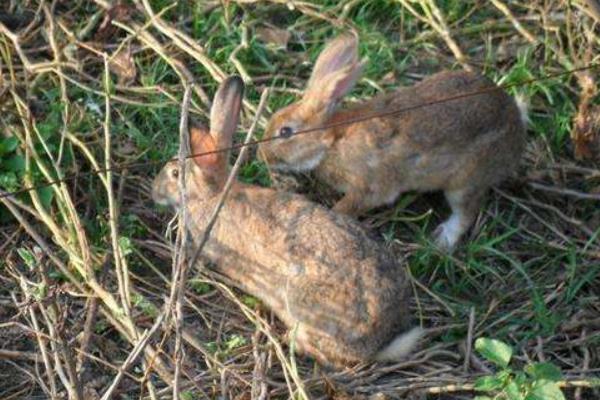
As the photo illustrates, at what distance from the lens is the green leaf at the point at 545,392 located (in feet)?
12.9

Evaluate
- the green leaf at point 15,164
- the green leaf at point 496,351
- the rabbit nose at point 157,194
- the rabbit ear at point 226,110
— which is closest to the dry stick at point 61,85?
the green leaf at point 15,164

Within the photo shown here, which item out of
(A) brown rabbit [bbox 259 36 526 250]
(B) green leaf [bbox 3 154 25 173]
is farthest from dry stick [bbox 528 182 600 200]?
(B) green leaf [bbox 3 154 25 173]

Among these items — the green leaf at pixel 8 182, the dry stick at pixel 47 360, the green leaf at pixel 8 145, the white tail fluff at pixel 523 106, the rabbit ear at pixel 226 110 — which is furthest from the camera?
the white tail fluff at pixel 523 106

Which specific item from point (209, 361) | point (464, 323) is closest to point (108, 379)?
point (209, 361)

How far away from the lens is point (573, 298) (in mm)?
5211

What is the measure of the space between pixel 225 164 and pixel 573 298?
168 centimetres

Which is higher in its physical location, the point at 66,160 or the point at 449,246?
the point at 66,160

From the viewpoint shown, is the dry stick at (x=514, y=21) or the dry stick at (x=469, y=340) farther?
the dry stick at (x=514, y=21)

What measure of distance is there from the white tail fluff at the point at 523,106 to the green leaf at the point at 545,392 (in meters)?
2.10

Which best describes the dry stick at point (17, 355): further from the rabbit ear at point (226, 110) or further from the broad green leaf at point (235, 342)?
the rabbit ear at point (226, 110)

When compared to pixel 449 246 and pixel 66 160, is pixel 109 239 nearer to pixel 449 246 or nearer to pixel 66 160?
pixel 66 160

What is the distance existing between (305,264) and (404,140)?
3.68 ft

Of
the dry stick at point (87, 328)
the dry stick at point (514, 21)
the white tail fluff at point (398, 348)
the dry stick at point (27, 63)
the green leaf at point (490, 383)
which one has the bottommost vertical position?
the white tail fluff at point (398, 348)

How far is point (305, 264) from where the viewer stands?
4797 mm
